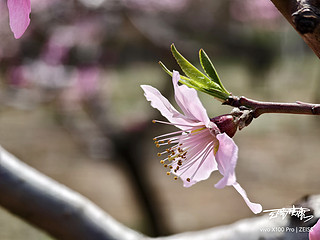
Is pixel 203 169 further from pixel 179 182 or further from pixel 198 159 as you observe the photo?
pixel 179 182

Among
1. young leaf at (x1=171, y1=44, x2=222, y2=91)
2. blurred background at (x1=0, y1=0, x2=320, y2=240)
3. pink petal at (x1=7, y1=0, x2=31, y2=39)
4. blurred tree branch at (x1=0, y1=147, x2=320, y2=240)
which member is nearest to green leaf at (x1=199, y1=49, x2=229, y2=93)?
young leaf at (x1=171, y1=44, x2=222, y2=91)

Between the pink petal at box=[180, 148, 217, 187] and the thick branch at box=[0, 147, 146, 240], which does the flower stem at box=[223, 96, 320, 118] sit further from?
the thick branch at box=[0, 147, 146, 240]

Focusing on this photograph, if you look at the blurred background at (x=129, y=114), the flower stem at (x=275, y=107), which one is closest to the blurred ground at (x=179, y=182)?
the blurred background at (x=129, y=114)

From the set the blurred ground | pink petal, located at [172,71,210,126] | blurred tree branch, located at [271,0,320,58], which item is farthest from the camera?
the blurred ground

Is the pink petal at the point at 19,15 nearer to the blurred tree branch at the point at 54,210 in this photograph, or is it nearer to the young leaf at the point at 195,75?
the young leaf at the point at 195,75

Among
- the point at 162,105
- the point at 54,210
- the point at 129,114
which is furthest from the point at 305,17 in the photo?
the point at 129,114

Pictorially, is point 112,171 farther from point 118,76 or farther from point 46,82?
point 118,76
